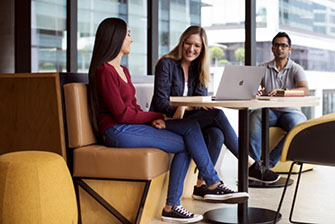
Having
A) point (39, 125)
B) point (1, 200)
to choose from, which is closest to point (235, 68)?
point (39, 125)

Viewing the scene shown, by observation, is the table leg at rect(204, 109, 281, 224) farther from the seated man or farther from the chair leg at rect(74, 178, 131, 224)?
the seated man

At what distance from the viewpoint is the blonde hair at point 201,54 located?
3.54 metres

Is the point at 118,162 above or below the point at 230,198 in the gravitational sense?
above

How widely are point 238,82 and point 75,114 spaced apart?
0.97 m

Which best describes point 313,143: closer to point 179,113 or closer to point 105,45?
point 179,113

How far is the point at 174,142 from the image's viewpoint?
3250 millimetres

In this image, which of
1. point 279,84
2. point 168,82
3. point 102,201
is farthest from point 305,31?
point 102,201

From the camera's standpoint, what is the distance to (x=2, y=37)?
6.48 m

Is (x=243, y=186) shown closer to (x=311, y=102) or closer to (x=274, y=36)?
(x=311, y=102)

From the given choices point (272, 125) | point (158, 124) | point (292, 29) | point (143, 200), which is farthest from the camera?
point (292, 29)

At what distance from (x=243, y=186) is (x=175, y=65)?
0.93 meters

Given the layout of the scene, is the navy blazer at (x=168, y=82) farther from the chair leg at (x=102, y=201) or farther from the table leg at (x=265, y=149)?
the table leg at (x=265, y=149)

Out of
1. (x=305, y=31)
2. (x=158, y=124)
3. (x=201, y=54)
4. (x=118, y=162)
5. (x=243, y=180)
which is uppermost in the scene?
(x=305, y=31)

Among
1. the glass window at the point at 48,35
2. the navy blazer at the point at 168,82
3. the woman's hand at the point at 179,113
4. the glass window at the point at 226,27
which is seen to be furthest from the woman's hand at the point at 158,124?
the glass window at the point at 48,35
